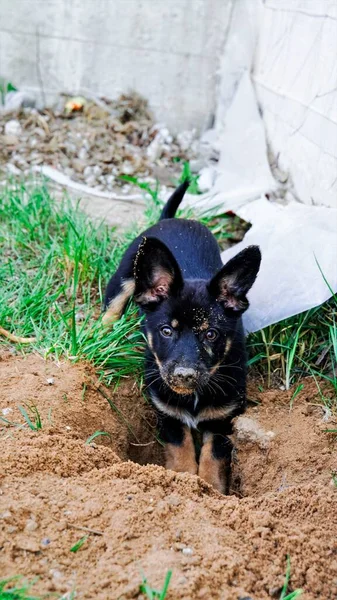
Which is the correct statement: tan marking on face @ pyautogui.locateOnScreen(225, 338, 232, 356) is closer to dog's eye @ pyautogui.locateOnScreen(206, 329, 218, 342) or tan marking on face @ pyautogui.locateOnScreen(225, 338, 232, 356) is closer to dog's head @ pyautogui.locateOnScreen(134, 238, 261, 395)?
dog's head @ pyautogui.locateOnScreen(134, 238, 261, 395)

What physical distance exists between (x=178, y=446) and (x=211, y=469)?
0.23 meters

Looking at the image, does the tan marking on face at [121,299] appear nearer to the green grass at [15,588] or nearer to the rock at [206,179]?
the rock at [206,179]

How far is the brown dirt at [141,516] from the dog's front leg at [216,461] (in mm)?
139

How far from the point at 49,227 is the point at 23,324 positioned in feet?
3.98

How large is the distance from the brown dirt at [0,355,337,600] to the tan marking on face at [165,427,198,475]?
0.98 ft

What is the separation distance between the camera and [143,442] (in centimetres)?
392

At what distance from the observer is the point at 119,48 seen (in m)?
6.81

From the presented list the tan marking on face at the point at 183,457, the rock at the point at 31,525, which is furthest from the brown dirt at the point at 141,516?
the tan marking on face at the point at 183,457

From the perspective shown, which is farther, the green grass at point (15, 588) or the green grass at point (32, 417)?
the green grass at point (32, 417)

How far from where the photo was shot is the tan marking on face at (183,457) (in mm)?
3621

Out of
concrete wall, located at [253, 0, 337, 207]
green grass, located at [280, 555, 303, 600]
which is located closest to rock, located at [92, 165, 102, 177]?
concrete wall, located at [253, 0, 337, 207]

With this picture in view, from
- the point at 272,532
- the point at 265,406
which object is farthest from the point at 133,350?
the point at 272,532

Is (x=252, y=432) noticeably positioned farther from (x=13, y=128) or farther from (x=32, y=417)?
(x=13, y=128)

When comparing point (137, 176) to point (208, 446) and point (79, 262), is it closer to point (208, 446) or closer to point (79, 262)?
point (79, 262)
